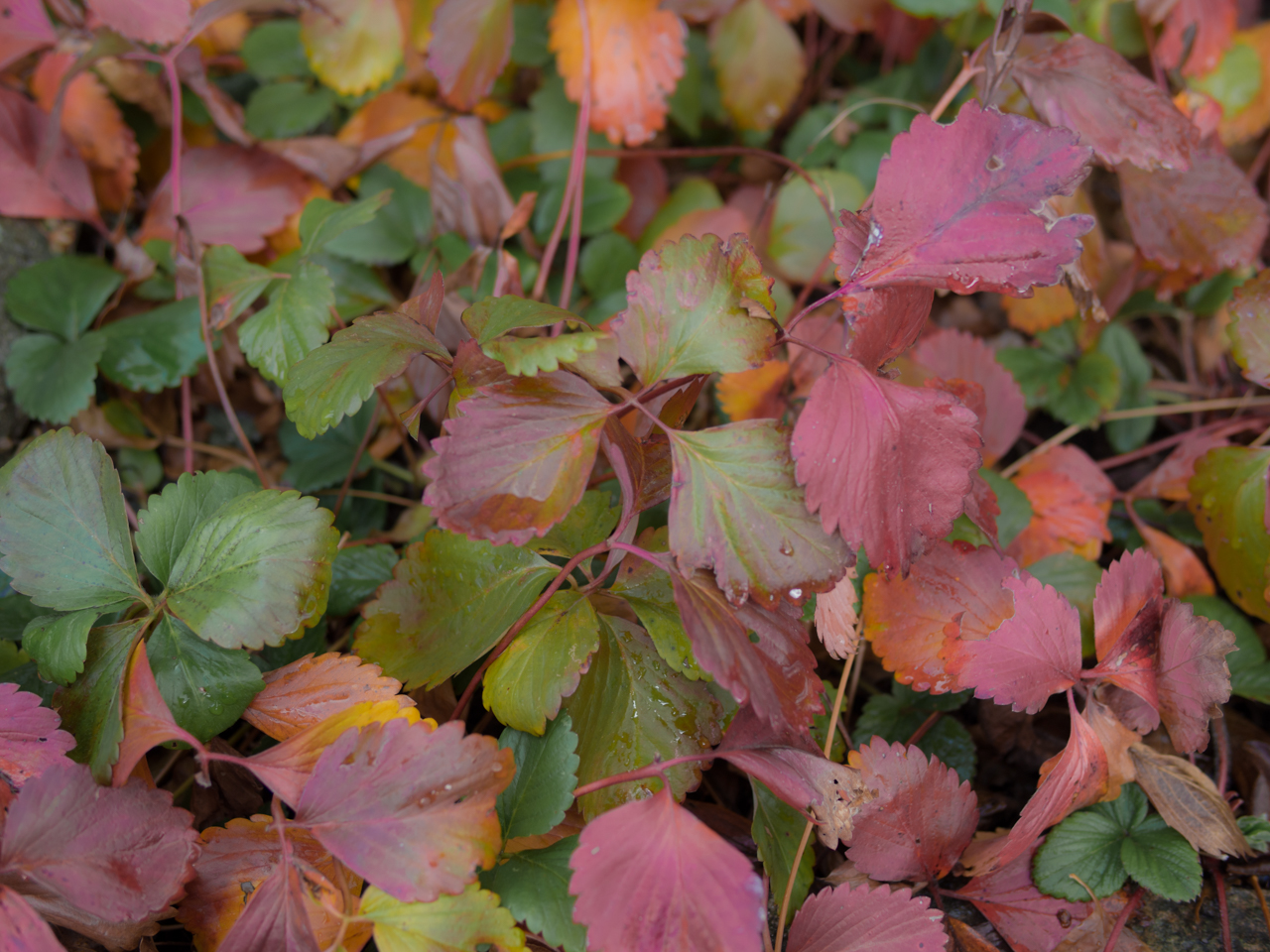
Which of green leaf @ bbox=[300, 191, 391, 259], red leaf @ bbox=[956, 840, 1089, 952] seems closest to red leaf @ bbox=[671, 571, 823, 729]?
red leaf @ bbox=[956, 840, 1089, 952]

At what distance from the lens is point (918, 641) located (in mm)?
827

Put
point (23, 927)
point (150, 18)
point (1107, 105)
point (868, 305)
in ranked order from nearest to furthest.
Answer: point (23, 927), point (868, 305), point (1107, 105), point (150, 18)

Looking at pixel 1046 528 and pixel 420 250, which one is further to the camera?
pixel 420 250

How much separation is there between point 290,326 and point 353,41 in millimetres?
627

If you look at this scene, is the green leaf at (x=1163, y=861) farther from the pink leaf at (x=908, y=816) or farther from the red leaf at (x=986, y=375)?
the red leaf at (x=986, y=375)

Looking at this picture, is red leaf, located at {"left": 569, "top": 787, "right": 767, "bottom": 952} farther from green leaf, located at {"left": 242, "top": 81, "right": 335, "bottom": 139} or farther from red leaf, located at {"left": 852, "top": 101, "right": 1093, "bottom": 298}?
green leaf, located at {"left": 242, "top": 81, "right": 335, "bottom": 139}

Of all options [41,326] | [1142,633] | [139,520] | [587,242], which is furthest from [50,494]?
[1142,633]

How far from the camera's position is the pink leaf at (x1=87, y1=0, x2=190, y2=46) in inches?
41.3

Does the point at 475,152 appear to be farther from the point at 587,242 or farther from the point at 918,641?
the point at 918,641

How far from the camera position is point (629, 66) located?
1.21 metres

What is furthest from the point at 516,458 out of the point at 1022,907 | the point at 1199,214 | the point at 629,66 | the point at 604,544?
the point at 1199,214

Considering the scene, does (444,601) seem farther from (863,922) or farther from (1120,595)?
(1120,595)

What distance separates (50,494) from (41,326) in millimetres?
525

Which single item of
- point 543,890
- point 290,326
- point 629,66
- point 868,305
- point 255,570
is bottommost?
point 543,890
